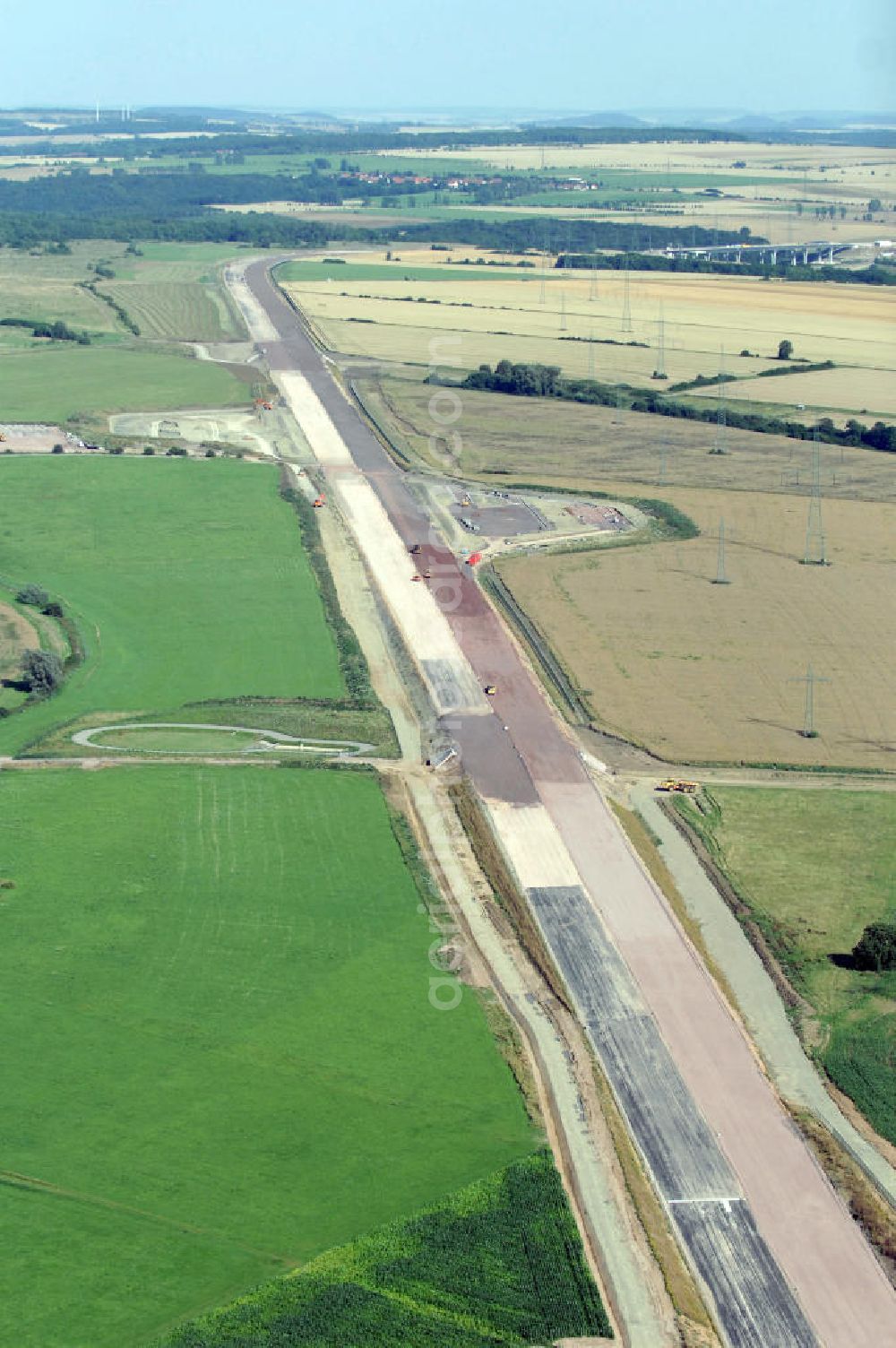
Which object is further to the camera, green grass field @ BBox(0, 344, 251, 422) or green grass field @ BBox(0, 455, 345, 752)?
green grass field @ BBox(0, 344, 251, 422)

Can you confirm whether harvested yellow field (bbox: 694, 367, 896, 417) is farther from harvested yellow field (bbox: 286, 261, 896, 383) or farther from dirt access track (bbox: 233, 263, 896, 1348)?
dirt access track (bbox: 233, 263, 896, 1348)

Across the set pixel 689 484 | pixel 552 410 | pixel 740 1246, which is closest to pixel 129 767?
pixel 740 1246

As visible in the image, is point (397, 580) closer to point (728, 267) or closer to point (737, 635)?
point (737, 635)

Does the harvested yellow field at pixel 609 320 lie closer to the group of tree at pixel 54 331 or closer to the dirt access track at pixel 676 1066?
the group of tree at pixel 54 331

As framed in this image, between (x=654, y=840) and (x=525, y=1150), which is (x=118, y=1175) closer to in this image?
(x=525, y=1150)

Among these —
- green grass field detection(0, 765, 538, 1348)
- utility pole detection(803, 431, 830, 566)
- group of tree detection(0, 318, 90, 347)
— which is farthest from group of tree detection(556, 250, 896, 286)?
green grass field detection(0, 765, 538, 1348)
